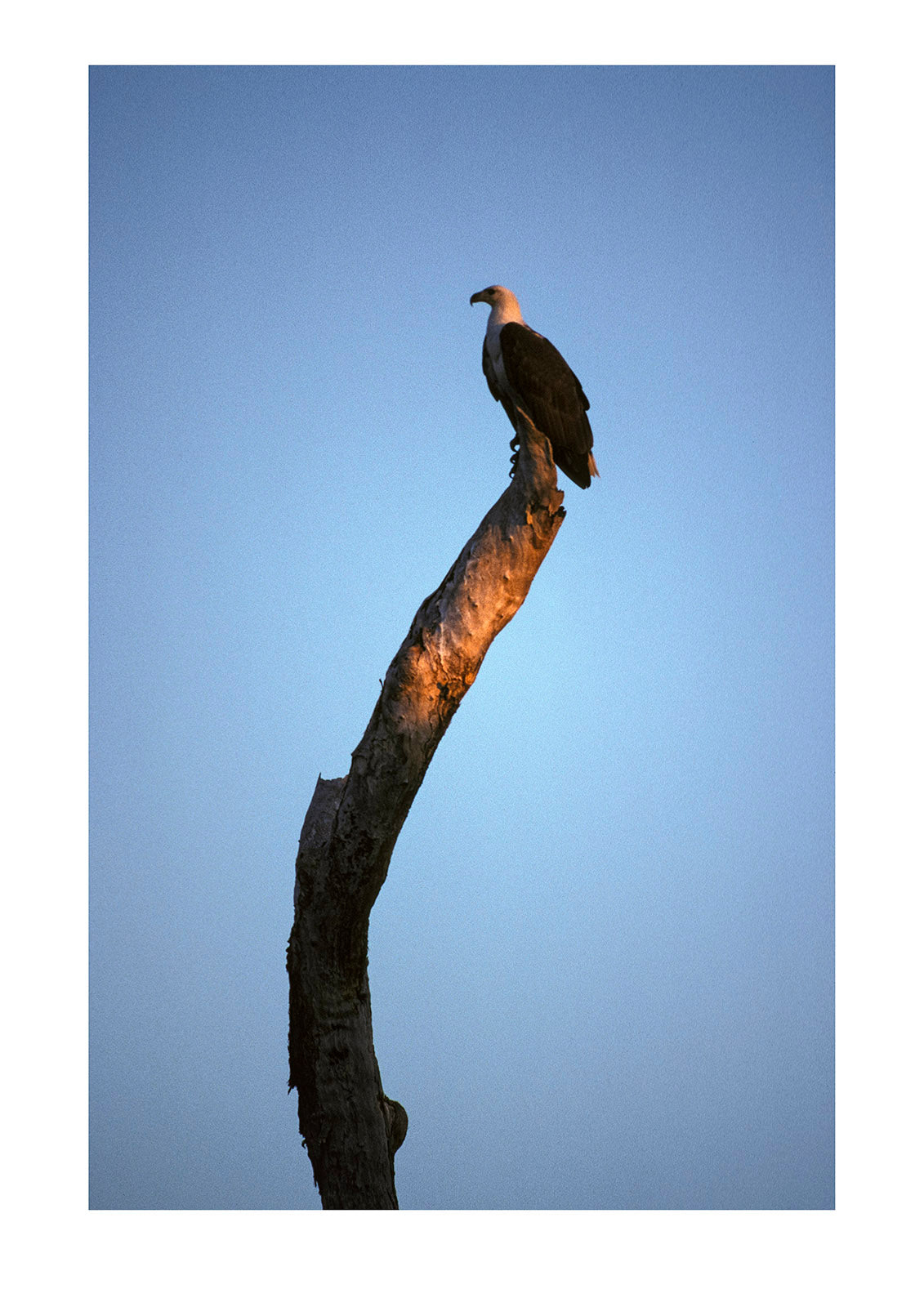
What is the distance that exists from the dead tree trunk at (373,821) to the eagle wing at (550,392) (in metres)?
0.07

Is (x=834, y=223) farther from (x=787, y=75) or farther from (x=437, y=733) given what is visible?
(x=437, y=733)

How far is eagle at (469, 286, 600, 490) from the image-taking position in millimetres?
3752

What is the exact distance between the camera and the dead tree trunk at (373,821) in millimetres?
3723

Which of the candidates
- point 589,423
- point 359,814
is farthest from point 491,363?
point 359,814

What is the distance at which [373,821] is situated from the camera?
12.2 feet

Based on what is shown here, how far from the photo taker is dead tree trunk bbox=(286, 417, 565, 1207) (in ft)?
12.2

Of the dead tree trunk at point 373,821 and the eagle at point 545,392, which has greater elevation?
the eagle at point 545,392

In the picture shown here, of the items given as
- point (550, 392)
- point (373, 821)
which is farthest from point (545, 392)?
point (373, 821)

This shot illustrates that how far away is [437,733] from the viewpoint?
12.4ft

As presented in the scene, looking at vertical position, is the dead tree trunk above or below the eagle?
below

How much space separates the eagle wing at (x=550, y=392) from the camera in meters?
3.75

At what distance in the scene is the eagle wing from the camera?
3.75 meters

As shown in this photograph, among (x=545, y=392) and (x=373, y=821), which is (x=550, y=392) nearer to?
(x=545, y=392)
